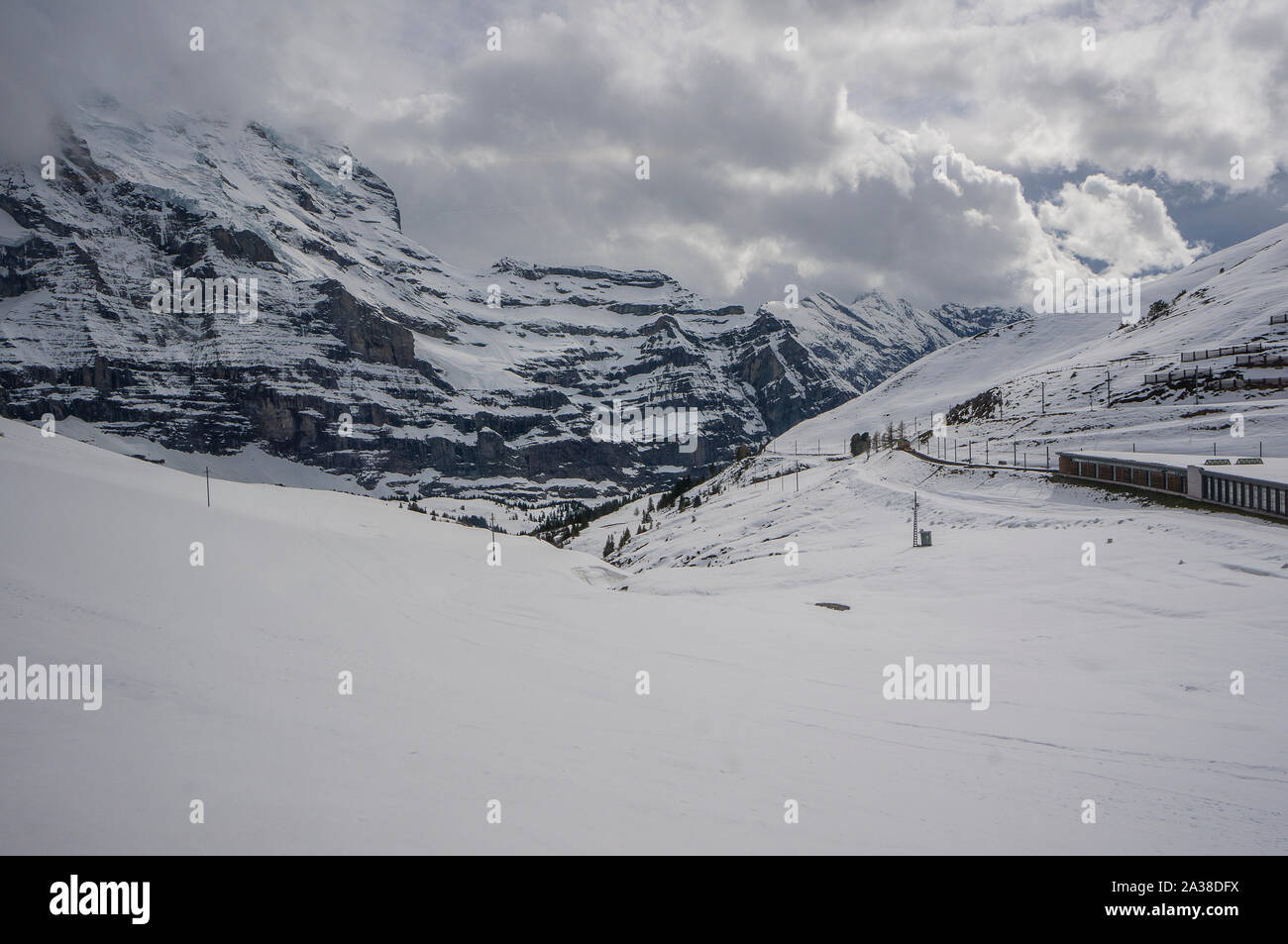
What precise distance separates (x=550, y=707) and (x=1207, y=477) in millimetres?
44514

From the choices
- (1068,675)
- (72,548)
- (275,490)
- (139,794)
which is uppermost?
(275,490)

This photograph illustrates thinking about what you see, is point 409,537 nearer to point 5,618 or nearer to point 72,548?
point 72,548

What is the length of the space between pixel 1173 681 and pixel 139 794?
19.6 metres

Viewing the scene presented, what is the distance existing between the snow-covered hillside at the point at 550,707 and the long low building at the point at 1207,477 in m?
10.8

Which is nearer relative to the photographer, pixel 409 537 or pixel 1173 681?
pixel 1173 681

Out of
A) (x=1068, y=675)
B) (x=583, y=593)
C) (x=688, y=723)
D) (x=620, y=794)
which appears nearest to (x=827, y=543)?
(x=583, y=593)

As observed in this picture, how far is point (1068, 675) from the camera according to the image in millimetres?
17047

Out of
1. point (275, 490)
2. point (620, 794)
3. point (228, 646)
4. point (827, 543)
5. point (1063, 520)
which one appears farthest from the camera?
point (827, 543)

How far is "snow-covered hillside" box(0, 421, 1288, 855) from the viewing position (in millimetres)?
7039

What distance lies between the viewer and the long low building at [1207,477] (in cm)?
3475

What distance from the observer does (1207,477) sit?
39.5m

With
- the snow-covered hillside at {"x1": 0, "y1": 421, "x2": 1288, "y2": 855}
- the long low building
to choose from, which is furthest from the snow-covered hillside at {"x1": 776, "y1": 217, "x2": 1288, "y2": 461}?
the snow-covered hillside at {"x1": 0, "y1": 421, "x2": 1288, "y2": 855}

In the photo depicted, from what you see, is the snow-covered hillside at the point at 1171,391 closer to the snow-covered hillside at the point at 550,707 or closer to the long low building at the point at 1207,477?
the long low building at the point at 1207,477

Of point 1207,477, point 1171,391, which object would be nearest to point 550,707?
point 1207,477
